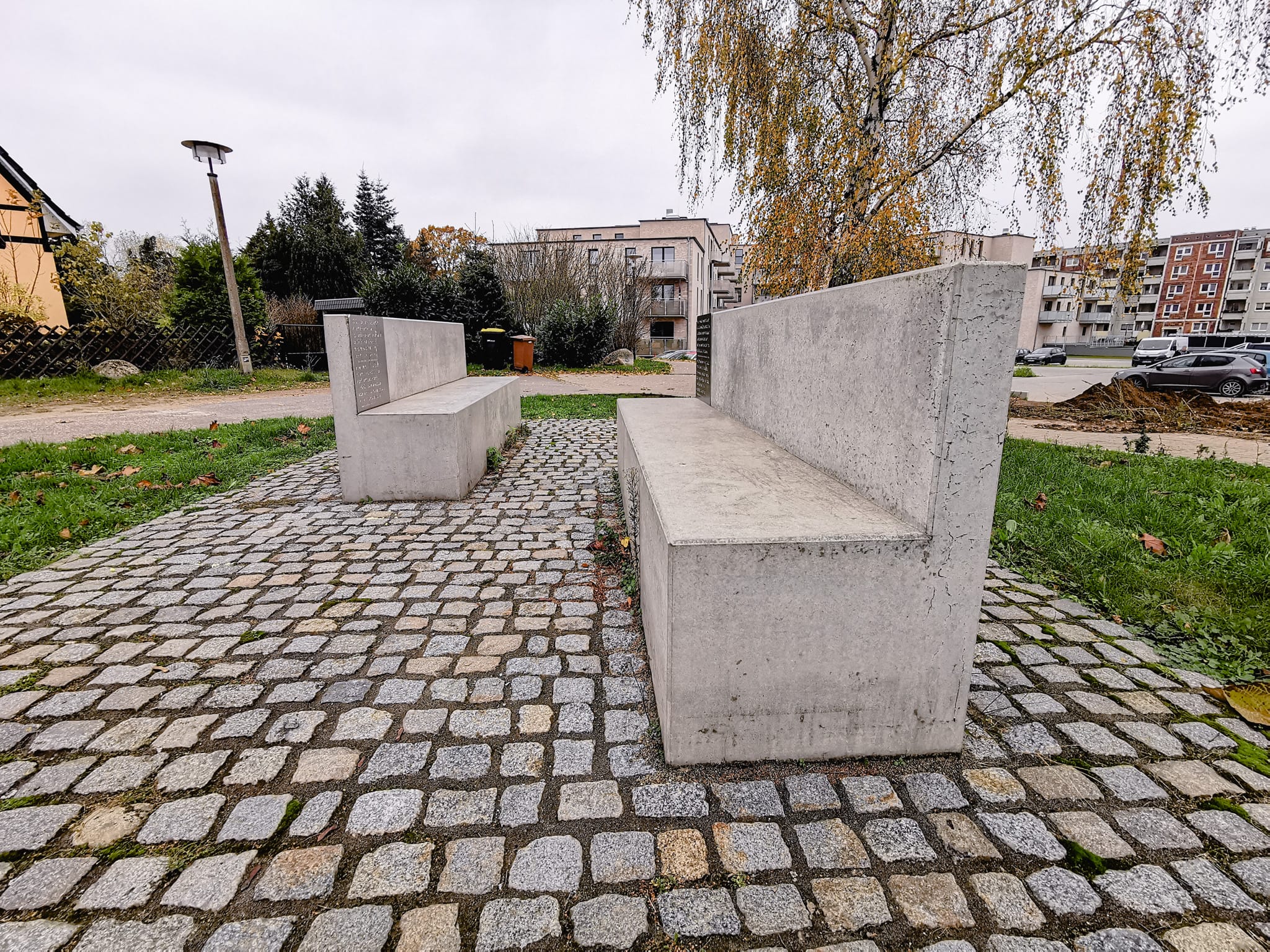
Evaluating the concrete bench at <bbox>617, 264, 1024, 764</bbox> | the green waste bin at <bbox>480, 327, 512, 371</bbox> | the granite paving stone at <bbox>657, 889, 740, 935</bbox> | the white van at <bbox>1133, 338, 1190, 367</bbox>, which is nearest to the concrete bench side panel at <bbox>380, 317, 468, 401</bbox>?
the concrete bench at <bbox>617, 264, 1024, 764</bbox>

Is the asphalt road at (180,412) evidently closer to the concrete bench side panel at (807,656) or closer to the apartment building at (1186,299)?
the concrete bench side panel at (807,656)

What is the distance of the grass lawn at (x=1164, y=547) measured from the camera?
9.89 feet

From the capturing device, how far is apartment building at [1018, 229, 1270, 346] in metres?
68.9

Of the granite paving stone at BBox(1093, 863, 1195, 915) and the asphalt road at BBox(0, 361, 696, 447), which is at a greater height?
the asphalt road at BBox(0, 361, 696, 447)

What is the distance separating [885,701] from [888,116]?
9.94 m

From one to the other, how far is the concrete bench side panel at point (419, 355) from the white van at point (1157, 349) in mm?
31357

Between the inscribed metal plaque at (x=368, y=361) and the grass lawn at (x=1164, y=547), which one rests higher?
the inscribed metal plaque at (x=368, y=361)

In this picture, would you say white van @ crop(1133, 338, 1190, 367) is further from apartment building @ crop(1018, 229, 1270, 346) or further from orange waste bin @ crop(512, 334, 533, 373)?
apartment building @ crop(1018, 229, 1270, 346)

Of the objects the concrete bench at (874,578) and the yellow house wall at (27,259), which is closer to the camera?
the concrete bench at (874,578)

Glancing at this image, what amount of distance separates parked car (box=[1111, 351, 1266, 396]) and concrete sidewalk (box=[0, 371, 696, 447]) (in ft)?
46.0

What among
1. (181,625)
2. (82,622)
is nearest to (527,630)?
(181,625)

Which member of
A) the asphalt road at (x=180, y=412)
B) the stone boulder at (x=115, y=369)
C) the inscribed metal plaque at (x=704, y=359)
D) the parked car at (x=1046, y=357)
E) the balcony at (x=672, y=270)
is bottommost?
the parked car at (x=1046, y=357)

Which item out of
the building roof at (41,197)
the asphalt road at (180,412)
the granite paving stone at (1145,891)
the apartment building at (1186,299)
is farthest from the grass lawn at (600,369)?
the apartment building at (1186,299)

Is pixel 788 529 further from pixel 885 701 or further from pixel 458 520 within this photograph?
pixel 458 520
